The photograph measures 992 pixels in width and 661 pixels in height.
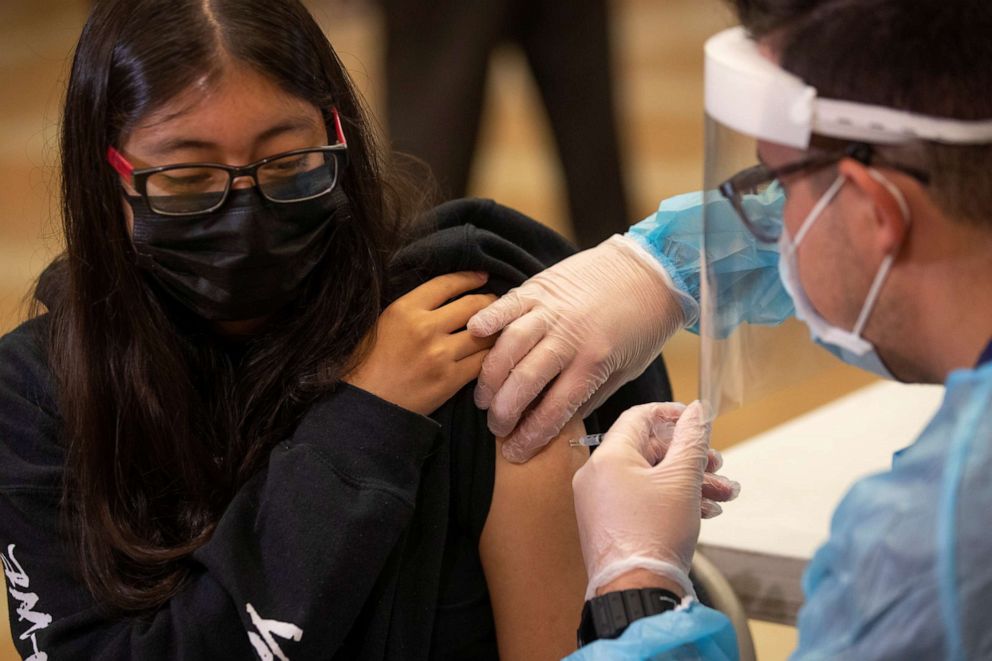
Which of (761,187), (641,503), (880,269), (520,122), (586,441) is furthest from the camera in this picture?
(520,122)

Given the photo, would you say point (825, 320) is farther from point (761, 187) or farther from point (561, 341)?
point (561, 341)

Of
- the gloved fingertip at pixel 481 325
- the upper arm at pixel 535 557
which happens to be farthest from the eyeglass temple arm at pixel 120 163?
the upper arm at pixel 535 557

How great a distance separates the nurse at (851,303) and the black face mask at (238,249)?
0.43 m

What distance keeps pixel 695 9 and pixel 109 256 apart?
17.0 ft

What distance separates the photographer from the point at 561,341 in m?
1.50

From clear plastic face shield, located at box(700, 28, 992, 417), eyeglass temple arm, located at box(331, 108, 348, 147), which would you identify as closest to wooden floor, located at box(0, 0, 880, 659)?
eyeglass temple arm, located at box(331, 108, 348, 147)

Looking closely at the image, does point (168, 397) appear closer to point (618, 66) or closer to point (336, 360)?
point (336, 360)

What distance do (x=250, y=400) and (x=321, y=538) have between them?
0.82 ft

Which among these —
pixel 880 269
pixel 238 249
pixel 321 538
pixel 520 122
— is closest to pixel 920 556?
pixel 880 269

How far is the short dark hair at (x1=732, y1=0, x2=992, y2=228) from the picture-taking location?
0.96 meters

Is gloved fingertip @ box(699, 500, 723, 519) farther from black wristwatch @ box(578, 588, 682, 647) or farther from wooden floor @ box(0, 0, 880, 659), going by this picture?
wooden floor @ box(0, 0, 880, 659)

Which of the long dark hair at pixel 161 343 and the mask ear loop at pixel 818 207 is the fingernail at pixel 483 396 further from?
the mask ear loop at pixel 818 207

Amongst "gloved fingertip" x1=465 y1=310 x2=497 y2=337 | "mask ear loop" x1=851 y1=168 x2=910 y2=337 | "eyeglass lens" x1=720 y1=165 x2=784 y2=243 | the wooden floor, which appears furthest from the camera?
the wooden floor

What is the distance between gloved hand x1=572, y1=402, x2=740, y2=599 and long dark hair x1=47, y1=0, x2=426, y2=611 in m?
0.34
